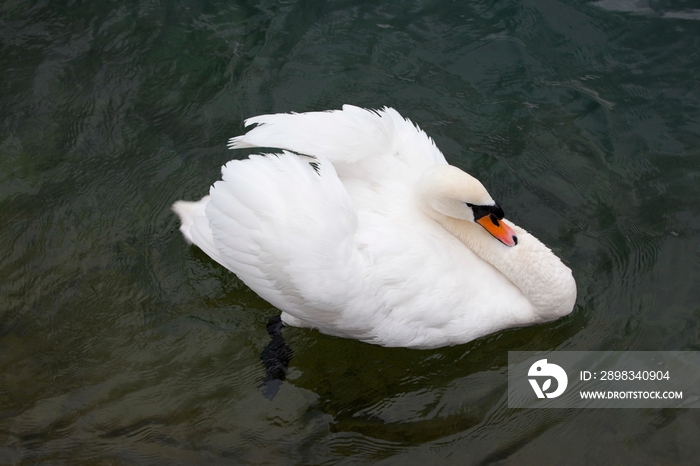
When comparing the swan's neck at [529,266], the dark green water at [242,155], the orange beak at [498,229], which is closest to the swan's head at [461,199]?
the orange beak at [498,229]

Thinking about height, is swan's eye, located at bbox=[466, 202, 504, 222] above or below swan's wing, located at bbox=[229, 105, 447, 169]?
below

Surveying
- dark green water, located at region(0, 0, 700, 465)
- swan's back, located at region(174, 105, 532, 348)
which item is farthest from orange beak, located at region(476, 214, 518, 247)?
dark green water, located at region(0, 0, 700, 465)

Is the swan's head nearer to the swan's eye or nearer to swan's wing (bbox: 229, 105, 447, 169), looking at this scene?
the swan's eye

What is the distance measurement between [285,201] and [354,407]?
5.24 ft

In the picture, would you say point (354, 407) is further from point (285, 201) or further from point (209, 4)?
point (209, 4)

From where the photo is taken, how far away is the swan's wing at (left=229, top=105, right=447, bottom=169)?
4.83 metres

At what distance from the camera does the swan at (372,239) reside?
4.33 metres

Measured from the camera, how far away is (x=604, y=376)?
5027mm

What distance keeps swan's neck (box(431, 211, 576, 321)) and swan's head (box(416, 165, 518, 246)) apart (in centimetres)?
11

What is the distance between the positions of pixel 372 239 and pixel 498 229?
0.93m

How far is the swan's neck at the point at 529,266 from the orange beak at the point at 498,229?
0.26ft

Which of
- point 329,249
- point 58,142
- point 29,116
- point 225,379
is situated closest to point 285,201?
point 329,249

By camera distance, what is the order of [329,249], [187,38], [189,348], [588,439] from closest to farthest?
[329,249] < [588,439] < [189,348] < [187,38]

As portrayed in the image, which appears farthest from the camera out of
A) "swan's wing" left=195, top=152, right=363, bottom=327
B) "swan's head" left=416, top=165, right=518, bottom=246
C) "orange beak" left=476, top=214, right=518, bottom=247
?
"orange beak" left=476, top=214, right=518, bottom=247
